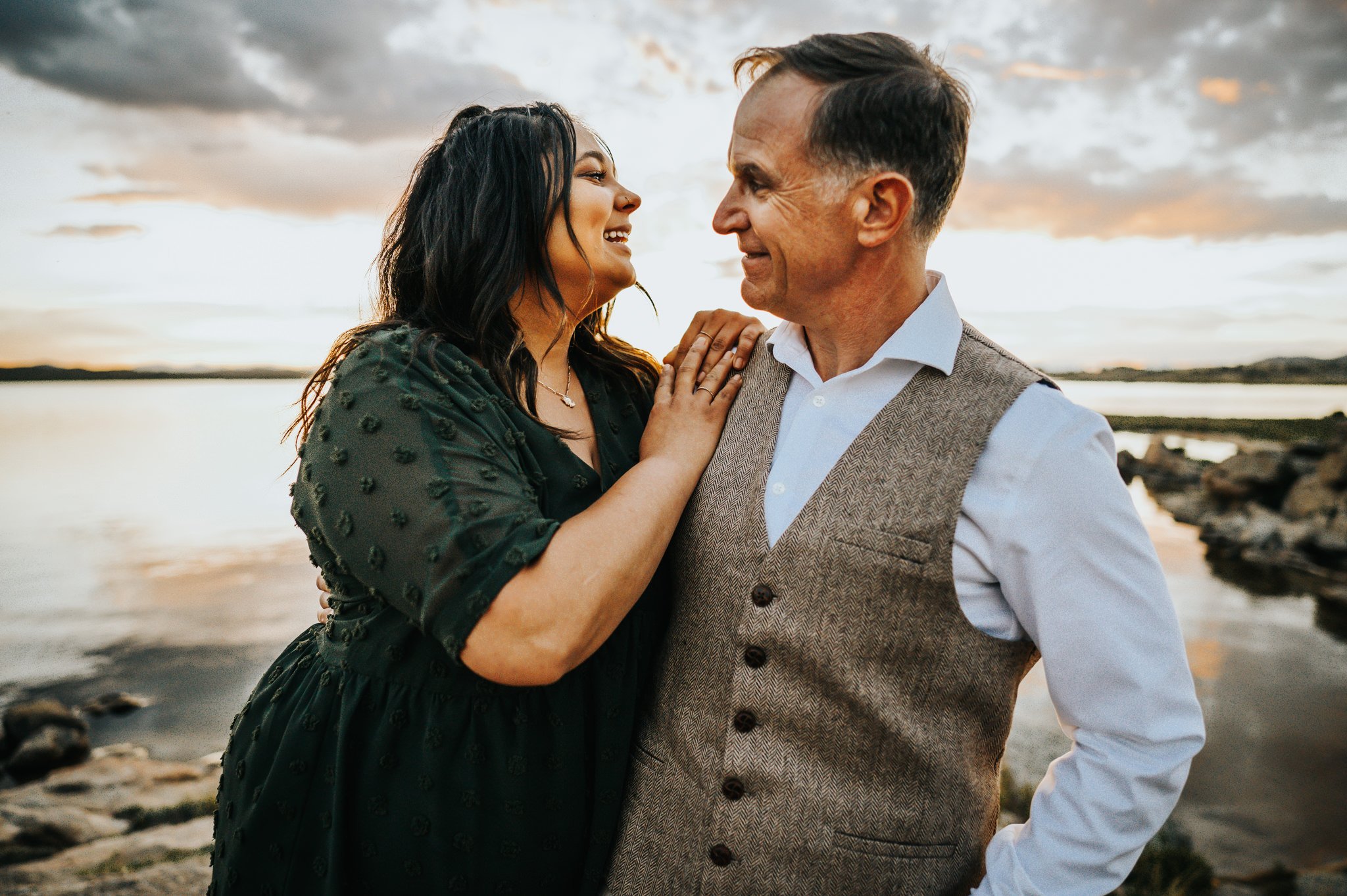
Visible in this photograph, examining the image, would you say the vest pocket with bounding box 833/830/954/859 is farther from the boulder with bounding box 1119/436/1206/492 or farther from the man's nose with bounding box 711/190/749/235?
the boulder with bounding box 1119/436/1206/492

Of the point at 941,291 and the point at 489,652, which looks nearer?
the point at 489,652

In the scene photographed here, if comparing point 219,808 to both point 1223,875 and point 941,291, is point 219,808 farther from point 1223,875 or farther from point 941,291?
point 1223,875

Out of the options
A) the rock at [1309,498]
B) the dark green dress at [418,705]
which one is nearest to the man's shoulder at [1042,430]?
the dark green dress at [418,705]

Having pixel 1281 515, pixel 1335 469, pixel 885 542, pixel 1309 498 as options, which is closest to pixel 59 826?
pixel 885 542

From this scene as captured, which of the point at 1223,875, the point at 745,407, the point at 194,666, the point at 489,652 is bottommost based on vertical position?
the point at 194,666

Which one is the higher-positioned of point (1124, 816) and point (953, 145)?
point (953, 145)

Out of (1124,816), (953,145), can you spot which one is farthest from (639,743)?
(953,145)

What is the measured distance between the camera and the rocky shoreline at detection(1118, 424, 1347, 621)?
12.5m

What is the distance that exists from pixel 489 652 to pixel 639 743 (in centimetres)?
53

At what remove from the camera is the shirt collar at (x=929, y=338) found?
1.48 m

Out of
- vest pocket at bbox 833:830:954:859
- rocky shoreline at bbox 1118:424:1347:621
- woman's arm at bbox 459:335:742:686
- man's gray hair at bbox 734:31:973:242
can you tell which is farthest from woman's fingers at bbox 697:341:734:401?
rocky shoreline at bbox 1118:424:1347:621

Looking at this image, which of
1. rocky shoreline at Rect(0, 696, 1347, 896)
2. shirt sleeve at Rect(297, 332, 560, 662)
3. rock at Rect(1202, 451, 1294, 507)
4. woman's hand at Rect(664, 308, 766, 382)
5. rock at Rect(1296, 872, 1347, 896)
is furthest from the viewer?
rock at Rect(1202, 451, 1294, 507)

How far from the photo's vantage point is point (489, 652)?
1.26 m

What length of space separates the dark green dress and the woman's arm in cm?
6
